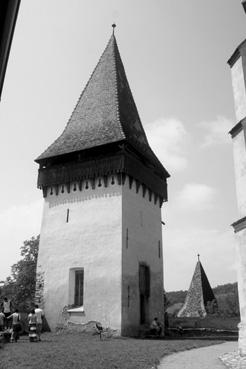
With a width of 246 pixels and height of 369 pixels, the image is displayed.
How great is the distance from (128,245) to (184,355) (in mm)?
8416

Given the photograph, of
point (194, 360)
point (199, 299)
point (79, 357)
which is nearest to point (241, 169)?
point (194, 360)

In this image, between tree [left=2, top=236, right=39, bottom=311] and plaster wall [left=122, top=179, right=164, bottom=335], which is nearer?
plaster wall [left=122, top=179, right=164, bottom=335]

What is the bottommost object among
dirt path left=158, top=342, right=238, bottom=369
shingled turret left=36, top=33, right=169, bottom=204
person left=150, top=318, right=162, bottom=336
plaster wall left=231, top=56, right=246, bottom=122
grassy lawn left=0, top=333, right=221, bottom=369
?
dirt path left=158, top=342, right=238, bottom=369

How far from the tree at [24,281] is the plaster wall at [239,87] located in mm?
15736

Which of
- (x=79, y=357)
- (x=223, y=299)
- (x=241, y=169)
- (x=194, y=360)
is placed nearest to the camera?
(x=79, y=357)

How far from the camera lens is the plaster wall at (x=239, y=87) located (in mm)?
12039

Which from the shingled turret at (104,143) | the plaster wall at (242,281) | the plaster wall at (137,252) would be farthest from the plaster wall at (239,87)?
the plaster wall at (137,252)

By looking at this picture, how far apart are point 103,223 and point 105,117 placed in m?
7.04

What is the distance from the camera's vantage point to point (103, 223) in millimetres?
20000

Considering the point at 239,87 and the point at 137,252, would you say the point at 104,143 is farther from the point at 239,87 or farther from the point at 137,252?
the point at 239,87

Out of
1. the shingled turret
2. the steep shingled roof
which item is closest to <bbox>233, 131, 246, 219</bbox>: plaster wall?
the shingled turret

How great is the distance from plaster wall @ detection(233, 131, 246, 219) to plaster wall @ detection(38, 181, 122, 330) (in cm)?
893

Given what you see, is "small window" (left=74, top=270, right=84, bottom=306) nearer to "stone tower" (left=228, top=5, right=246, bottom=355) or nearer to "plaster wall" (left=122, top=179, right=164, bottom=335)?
"plaster wall" (left=122, top=179, right=164, bottom=335)

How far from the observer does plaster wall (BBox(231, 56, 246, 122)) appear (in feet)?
39.5
